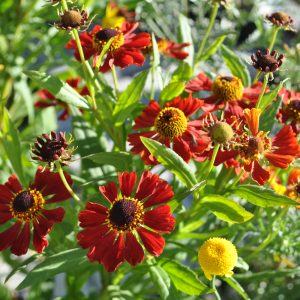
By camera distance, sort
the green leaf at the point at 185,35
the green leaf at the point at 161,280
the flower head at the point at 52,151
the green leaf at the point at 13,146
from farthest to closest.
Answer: the green leaf at the point at 185,35, the green leaf at the point at 13,146, the green leaf at the point at 161,280, the flower head at the point at 52,151

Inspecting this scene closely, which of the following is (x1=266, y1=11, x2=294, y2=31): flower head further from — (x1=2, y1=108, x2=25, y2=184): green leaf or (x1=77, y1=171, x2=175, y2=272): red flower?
(x1=2, y1=108, x2=25, y2=184): green leaf

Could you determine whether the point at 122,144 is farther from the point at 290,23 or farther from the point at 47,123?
the point at 47,123

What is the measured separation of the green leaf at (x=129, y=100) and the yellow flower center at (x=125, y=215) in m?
0.15

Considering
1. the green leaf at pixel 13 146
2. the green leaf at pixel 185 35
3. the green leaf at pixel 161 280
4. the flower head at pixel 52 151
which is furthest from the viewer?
the green leaf at pixel 185 35

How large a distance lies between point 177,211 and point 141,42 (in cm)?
28

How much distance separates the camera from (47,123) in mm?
1318

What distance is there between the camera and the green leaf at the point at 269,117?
0.76 meters

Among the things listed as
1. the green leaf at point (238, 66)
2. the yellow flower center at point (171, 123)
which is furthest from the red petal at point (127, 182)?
the green leaf at point (238, 66)

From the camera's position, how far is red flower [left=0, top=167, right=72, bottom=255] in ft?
2.36

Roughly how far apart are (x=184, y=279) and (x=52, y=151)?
11.5 inches

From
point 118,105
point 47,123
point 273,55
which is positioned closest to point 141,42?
point 118,105

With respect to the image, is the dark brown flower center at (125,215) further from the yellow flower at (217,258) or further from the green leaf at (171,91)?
the green leaf at (171,91)

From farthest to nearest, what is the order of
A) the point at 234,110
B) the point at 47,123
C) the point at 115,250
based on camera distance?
the point at 47,123
the point at 234,110
the point at 115,250

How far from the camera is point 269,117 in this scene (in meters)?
0.77
